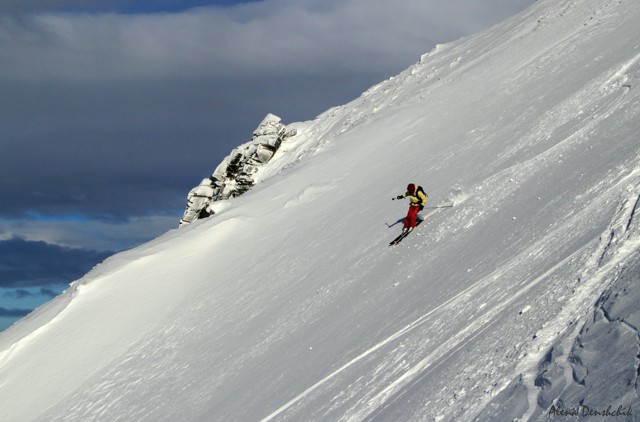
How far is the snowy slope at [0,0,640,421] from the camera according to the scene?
8633mm

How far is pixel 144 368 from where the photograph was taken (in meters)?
19.8

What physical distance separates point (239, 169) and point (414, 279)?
84.0 ft

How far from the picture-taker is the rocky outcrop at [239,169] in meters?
38.5

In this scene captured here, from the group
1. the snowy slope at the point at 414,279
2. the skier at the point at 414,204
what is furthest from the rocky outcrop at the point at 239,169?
the skier at the point at 414,204

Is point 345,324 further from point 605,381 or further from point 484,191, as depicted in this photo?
point 605,381

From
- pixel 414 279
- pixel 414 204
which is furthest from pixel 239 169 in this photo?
pixel 414 279

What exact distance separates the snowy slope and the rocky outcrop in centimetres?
637

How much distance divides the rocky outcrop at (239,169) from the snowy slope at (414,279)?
20.9ft

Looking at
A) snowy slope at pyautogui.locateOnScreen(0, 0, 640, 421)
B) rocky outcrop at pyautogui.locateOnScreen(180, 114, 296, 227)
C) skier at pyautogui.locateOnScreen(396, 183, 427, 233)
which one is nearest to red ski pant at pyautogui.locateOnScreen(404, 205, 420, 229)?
skier at pyautogui.locateOnScreen(396, 183, 427, 233)

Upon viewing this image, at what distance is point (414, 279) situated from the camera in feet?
47.8

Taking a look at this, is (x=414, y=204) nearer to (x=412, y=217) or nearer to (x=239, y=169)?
(x=412, y=217)

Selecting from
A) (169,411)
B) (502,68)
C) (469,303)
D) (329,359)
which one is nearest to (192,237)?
(169,411)

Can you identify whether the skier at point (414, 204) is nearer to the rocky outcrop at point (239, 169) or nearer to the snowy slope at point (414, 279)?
the snowy slope at point (414, 279)

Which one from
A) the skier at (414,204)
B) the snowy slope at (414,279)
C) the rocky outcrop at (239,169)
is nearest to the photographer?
the snowy slope at (414,279)
